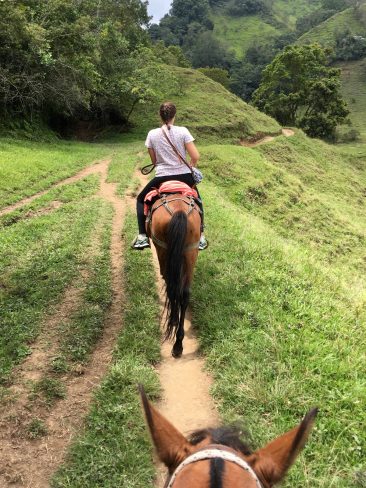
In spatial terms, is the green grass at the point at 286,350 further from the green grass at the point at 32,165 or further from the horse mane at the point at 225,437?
the green grass at the point at 32,165

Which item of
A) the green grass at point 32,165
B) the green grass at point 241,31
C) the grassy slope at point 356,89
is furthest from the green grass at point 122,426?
the green grass at point 241,31

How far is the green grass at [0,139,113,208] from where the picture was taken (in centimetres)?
1391

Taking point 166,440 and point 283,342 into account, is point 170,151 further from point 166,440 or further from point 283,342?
point 166,440

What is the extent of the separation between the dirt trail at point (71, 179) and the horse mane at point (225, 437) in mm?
11134

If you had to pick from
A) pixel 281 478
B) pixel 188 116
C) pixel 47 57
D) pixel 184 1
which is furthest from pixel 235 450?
pixel 184 1

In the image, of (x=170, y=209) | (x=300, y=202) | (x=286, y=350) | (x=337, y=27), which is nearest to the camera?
(x=286, y=350)

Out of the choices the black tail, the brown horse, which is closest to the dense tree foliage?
the brown horse

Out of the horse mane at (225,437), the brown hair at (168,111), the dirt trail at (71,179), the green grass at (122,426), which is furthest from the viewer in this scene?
the dirt trail at (71,179)

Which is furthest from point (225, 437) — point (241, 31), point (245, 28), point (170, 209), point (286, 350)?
point (245, 28)

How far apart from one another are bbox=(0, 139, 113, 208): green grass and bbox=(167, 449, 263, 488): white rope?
40.0ft

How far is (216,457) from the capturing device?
154 centimetres

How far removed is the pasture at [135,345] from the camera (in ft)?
12.7

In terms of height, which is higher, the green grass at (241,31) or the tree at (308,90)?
the green grass at (241,31)

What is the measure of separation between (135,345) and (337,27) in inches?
4272
